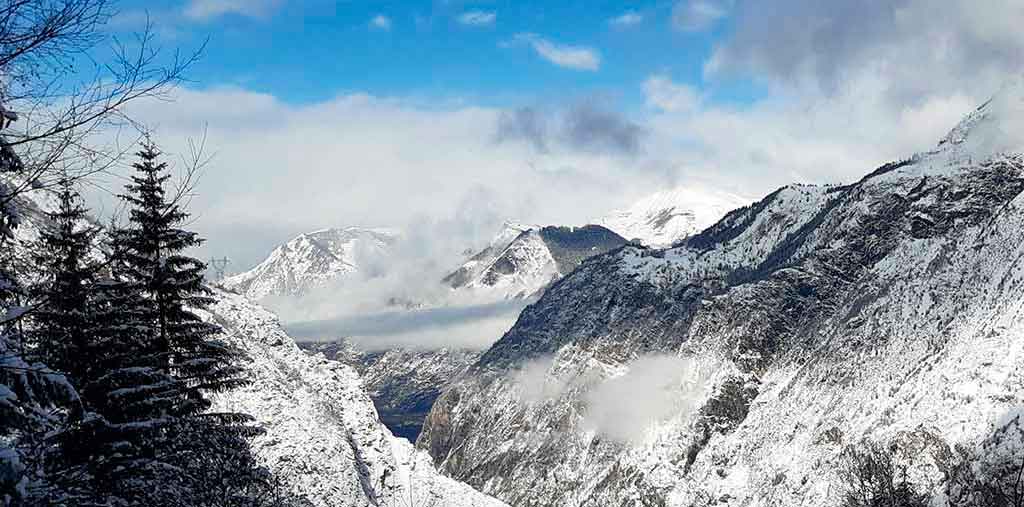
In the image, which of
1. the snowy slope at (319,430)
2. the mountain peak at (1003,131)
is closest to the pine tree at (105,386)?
the snowy slope at (319,430)

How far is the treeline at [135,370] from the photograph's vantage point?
60.5 feet

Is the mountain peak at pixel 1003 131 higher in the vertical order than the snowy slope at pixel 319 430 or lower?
higher

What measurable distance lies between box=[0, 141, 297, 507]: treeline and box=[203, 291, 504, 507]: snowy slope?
67.7 feet

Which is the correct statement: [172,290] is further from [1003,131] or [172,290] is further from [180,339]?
[1003,131]

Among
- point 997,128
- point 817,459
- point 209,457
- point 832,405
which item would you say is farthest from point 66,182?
point 997,128

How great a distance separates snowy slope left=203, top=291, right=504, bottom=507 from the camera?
161 feet

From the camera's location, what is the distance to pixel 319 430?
54.3 m

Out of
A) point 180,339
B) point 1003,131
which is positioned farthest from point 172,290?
point 1003,131

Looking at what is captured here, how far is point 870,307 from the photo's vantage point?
15712cm

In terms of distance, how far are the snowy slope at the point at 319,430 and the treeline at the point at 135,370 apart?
20631 mm

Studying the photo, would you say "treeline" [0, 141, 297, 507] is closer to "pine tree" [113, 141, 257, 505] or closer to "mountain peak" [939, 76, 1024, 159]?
"pine tree" [113, 141, 257, 505]

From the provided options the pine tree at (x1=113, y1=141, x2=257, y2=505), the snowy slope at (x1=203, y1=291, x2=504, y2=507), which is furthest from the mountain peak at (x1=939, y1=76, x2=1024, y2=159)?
the pine tree at (x1=113, y1=141, x2=257, y2=505)

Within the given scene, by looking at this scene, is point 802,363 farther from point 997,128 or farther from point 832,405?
point 997,128

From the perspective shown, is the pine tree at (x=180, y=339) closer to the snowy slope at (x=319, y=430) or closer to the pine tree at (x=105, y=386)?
the pine tree at (x=105, y=386)
